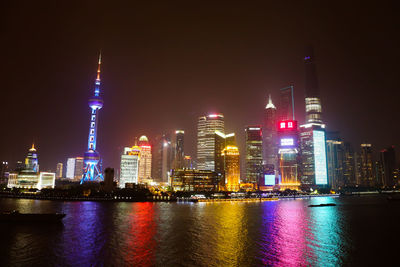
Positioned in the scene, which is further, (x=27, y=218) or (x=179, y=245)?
(x=27, y=218)

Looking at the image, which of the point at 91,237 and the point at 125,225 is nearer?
the point at 91,237

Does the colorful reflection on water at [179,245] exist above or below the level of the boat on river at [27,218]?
below

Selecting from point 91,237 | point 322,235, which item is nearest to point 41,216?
point 91,237

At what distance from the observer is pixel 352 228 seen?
65000 millimetres

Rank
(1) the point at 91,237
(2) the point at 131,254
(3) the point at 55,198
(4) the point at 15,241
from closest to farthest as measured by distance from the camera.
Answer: (2) the point at 131,254 → (4) the point at 15,241 → (1) the point at 91,237 → (3) the point at 55,198

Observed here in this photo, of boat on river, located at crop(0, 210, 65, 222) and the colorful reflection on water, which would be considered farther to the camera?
boat on river, located at crop(0, 210, 65, 222)

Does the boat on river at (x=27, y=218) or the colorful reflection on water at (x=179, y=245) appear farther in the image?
the boat on river at (x=27, y=218)

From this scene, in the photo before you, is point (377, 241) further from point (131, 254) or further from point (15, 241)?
point (15, 241)

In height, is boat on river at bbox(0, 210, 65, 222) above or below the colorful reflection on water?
above

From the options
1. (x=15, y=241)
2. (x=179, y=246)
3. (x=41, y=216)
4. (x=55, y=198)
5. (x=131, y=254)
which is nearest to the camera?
(x=131, y=254)

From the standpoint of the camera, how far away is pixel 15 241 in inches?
1848

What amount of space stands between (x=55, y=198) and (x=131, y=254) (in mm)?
155062

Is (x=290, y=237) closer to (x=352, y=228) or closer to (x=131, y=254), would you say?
(x=352, y=228)

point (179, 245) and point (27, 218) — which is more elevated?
point (27, 218)
